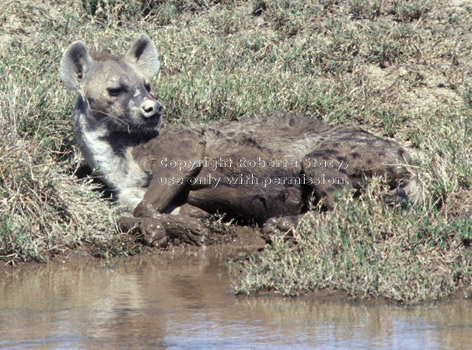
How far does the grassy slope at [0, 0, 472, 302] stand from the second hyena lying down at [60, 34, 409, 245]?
41cm

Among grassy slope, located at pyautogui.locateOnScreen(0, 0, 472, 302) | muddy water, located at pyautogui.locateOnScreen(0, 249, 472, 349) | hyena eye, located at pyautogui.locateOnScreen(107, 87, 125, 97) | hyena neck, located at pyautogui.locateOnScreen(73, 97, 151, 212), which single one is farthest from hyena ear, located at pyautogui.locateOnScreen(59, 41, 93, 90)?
muddy water, located at pyautogui.locateOnScreen(0, 249, 472, 349)

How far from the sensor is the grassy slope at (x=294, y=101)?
206 inches

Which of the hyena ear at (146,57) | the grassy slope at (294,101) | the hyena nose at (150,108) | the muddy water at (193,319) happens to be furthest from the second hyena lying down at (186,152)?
the muddy water at (193,319)

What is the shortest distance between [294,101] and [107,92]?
2.39 meters

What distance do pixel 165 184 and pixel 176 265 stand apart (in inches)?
44.2

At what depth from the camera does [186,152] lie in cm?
746

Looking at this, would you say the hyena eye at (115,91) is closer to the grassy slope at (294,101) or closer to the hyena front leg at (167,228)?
the grassy slope at (294,101)

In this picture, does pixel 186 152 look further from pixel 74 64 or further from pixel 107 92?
pixel 74 64

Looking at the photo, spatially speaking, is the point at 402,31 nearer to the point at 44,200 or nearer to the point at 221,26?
the point at 221,26

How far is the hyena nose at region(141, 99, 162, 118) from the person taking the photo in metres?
7.27

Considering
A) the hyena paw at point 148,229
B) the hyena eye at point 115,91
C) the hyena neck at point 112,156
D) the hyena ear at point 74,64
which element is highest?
the hyena ear at point 74,64

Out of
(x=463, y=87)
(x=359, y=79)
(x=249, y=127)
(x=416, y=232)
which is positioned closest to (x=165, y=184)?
(x=249, y=127)

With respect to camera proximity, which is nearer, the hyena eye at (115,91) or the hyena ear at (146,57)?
the hyena eye at (115,91)

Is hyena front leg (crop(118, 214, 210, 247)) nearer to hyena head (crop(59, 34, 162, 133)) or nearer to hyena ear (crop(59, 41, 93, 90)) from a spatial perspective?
hyena head (crop(59, 34, 162, 133))
